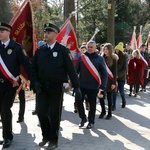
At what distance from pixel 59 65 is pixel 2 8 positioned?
2542 centimetres

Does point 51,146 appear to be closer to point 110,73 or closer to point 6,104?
point 6,104

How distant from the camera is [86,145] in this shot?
579cm

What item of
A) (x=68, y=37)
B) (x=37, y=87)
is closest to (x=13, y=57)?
(x=37, y=87)

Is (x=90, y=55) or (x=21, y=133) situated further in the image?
(x=90, y=55)

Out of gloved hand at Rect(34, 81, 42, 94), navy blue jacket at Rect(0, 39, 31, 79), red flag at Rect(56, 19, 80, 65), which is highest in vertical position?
red flag at Rect(56, 19, 80, 65)

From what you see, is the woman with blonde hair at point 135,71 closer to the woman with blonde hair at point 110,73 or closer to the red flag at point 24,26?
the woman with blonde hair at point 110,73

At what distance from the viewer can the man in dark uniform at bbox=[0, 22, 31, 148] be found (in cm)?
544

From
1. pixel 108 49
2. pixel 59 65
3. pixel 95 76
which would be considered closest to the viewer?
pixel 59 65

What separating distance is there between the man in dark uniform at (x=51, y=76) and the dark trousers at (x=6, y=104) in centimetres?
48

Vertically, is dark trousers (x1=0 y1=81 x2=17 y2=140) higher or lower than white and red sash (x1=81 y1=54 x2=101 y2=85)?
lower

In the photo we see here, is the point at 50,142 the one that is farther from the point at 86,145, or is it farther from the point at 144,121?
the point at 144,121

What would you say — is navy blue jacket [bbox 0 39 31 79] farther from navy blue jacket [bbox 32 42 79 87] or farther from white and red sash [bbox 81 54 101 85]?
white and red sash [bbox 81 54 101 85]

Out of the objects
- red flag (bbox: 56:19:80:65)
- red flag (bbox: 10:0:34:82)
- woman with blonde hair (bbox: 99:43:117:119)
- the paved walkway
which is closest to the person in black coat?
the paved walkway

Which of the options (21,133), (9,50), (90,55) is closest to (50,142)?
(21,133)
